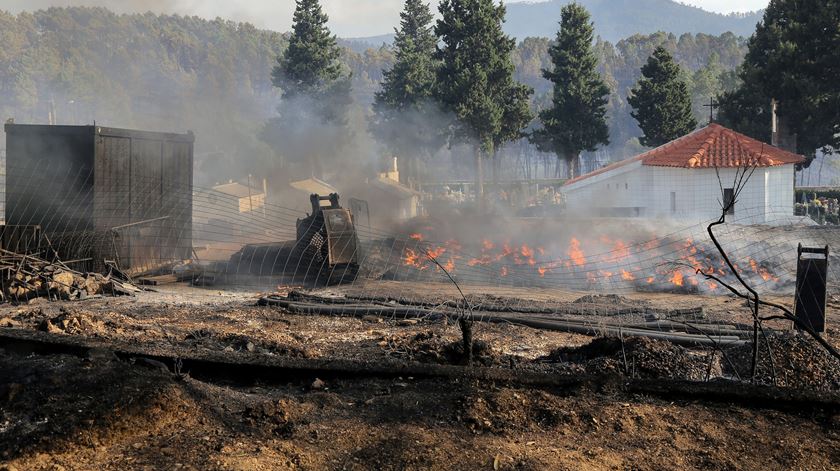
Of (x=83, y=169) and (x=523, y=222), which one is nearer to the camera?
(x=83, y=169)

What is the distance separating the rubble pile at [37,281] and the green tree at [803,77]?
2969 cm

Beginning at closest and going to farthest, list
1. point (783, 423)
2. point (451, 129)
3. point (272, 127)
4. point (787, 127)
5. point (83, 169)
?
point (783, 423)
point (83, 169)
point (787, 127)
point (451, 129)
point (272, 127)

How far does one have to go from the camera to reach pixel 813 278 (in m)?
10.9

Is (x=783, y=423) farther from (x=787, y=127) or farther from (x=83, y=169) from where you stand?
(x=787, y=127)

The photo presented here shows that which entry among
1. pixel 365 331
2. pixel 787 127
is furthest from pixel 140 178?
pixel 787 127

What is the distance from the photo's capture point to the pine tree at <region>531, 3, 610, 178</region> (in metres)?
42.0

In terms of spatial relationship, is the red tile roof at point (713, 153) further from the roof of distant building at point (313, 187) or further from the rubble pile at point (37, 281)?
the rubble pile at point (37, 281)

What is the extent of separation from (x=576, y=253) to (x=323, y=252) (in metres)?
8.06

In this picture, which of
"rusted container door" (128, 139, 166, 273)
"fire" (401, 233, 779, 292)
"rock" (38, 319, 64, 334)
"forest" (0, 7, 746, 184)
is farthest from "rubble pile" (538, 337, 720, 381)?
"forest" (0, 7, 746, 184)

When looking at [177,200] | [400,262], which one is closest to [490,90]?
[400,262]

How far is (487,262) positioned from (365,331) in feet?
38.0

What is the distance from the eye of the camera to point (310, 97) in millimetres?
49938

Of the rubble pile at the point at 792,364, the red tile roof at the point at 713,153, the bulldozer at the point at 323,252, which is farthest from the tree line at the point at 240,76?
the rubble pile at the point at 792,364

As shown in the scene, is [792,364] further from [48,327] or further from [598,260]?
[598,260]
